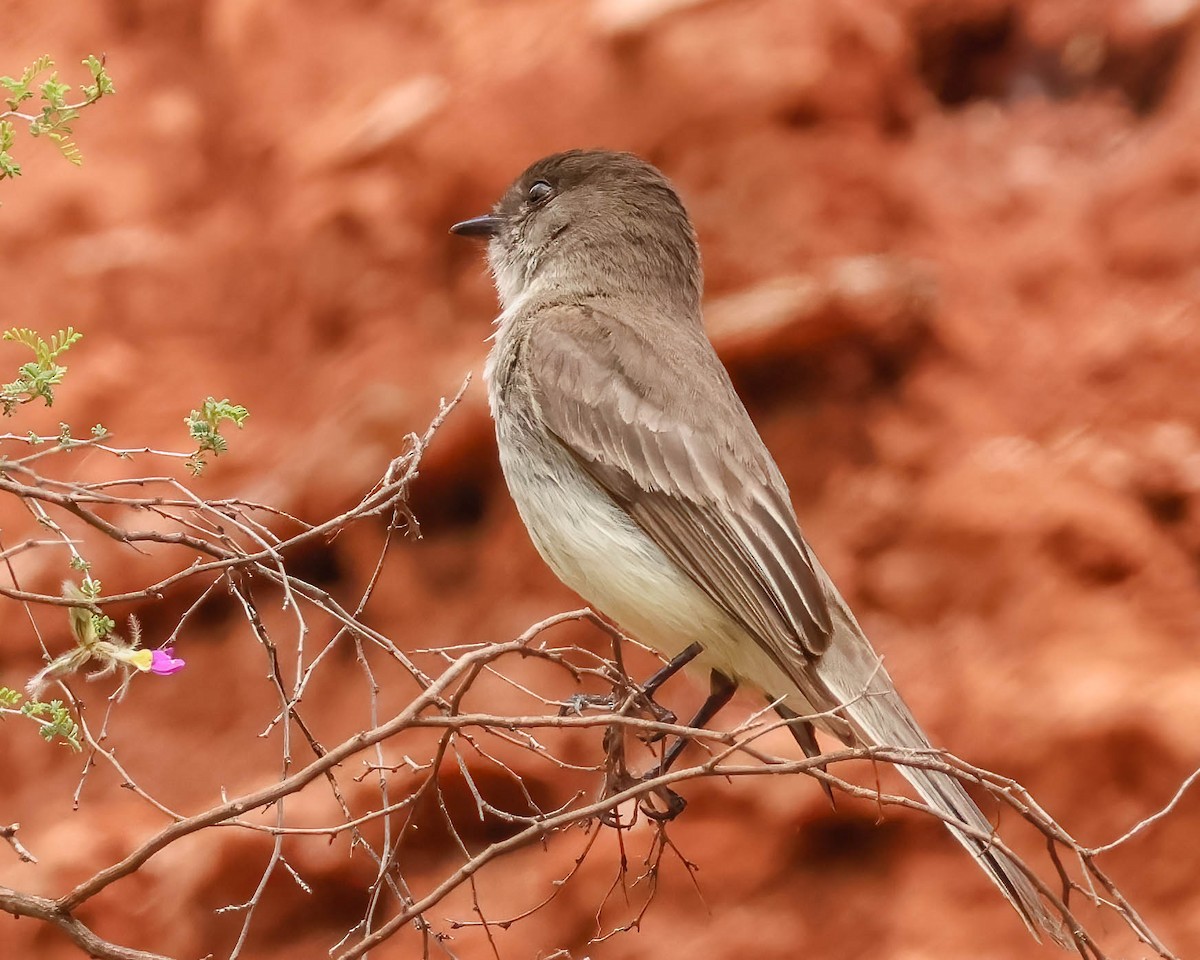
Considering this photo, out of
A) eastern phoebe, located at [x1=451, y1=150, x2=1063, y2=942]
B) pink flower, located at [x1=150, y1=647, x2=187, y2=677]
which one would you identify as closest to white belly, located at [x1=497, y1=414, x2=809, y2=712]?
eastern phoebe, located at [x1=451, y1=150, x2=1063, y2=942]

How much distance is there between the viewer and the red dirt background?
595 cm

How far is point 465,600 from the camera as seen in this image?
6.75m

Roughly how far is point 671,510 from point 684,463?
186 mm

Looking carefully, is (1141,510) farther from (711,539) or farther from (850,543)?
(711,539)

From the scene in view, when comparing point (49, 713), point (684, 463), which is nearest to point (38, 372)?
point (49, 713)

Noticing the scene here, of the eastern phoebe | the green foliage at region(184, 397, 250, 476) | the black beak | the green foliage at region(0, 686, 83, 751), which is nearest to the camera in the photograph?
the green foliage at region(0, 686, 83, 751)

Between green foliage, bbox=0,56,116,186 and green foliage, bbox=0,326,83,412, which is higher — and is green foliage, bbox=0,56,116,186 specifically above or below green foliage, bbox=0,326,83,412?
above

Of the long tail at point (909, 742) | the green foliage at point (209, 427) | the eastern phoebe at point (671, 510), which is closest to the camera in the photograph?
the green foliage at point (209, 427)

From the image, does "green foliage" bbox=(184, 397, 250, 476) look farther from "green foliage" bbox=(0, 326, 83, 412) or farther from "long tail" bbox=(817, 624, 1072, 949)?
"long tail" bbox=(817, 624, 1072, 949)

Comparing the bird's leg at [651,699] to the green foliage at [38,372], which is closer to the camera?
the green foliage at [38,372]

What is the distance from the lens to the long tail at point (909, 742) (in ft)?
9.98

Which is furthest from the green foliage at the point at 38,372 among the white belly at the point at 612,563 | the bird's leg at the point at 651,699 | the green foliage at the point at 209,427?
the white belly at the point at 612,563

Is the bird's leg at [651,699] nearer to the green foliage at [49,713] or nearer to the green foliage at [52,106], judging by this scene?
the green foliage at [49,713]

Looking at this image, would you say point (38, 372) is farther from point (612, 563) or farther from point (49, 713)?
point (612, 563)
